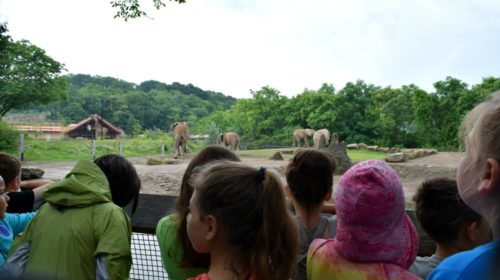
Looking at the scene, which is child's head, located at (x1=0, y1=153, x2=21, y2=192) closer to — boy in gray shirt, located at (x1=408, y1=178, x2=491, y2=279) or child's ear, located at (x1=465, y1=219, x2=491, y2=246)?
boy in gray shirt, located at (x1=408, y1=178, x2=491, y2=279)

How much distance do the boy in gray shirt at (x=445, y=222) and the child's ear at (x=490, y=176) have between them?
64 cm

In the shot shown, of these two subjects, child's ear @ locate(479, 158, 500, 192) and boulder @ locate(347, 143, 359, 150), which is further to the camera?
boulder @ locate(347, 143, 359, 150)

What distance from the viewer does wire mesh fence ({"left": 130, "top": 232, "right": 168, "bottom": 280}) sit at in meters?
1.79

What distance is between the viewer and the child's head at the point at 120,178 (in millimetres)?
1440

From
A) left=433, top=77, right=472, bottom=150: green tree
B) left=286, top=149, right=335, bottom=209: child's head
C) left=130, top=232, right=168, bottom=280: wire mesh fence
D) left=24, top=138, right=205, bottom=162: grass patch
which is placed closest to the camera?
left=286, top=149, right=335, bottom=209: child's head

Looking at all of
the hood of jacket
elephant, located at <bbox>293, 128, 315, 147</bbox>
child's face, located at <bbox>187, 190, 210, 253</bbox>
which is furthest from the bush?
child's face, located at <bbox>187, 190, 210, 253</bbox>

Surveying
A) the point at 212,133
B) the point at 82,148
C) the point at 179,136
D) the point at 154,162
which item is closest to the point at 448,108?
the point at 212,133

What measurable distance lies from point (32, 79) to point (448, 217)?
16504mm

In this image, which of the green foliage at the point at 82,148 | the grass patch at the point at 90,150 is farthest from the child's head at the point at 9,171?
the green foliage at the point at 82,148

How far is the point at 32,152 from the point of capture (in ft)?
49.9

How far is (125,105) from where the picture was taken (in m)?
21.2

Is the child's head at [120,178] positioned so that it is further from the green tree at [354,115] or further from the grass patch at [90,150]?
the green tree at [354,115]

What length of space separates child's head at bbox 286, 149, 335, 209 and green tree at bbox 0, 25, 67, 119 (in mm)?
14431

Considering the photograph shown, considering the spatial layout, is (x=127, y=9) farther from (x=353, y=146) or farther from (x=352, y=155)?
(x=353, y=146)
